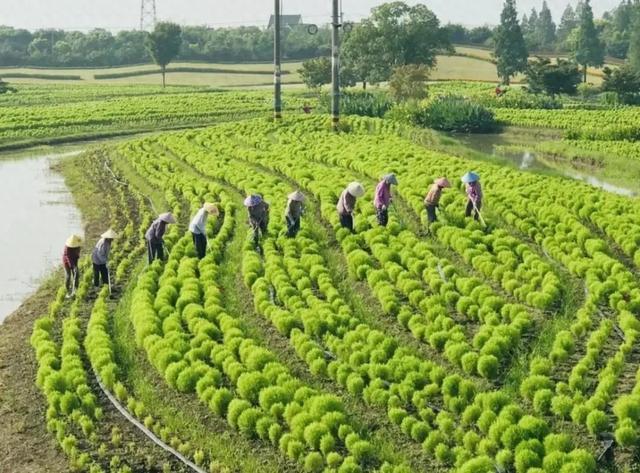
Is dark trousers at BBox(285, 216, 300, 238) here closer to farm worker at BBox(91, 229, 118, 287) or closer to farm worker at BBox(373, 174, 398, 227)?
farm worker at BBox(373, 174, 398, 227)

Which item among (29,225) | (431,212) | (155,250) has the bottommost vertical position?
(29,225)

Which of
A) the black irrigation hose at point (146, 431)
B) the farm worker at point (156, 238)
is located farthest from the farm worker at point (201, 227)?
the black irrigation hose at point (146, 431)

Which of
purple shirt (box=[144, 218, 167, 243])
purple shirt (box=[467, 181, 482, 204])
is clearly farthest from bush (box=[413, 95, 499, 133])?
purple shirt (box=[144, 218, 167, 243])

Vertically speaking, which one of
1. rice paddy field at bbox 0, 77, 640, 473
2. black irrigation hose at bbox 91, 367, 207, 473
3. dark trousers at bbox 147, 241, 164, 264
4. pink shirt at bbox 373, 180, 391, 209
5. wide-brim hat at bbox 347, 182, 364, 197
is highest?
wide-brim hat at bbox 347, 182, 364, 197

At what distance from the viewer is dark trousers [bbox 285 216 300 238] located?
21281 millimetres

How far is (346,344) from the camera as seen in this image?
14609 millimetres

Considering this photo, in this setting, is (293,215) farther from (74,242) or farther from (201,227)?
(74,242)

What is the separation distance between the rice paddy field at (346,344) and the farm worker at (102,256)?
1.15ft

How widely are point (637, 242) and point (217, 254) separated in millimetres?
8936

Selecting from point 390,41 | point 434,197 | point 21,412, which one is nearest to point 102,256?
point 21,412

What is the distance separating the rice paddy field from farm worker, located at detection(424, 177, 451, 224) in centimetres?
Result: 33

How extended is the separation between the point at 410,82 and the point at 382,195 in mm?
41340

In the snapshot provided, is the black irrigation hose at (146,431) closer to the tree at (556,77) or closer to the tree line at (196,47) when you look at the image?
the tree at (556,77)

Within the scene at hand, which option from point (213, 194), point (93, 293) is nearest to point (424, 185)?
point (213, 194)
